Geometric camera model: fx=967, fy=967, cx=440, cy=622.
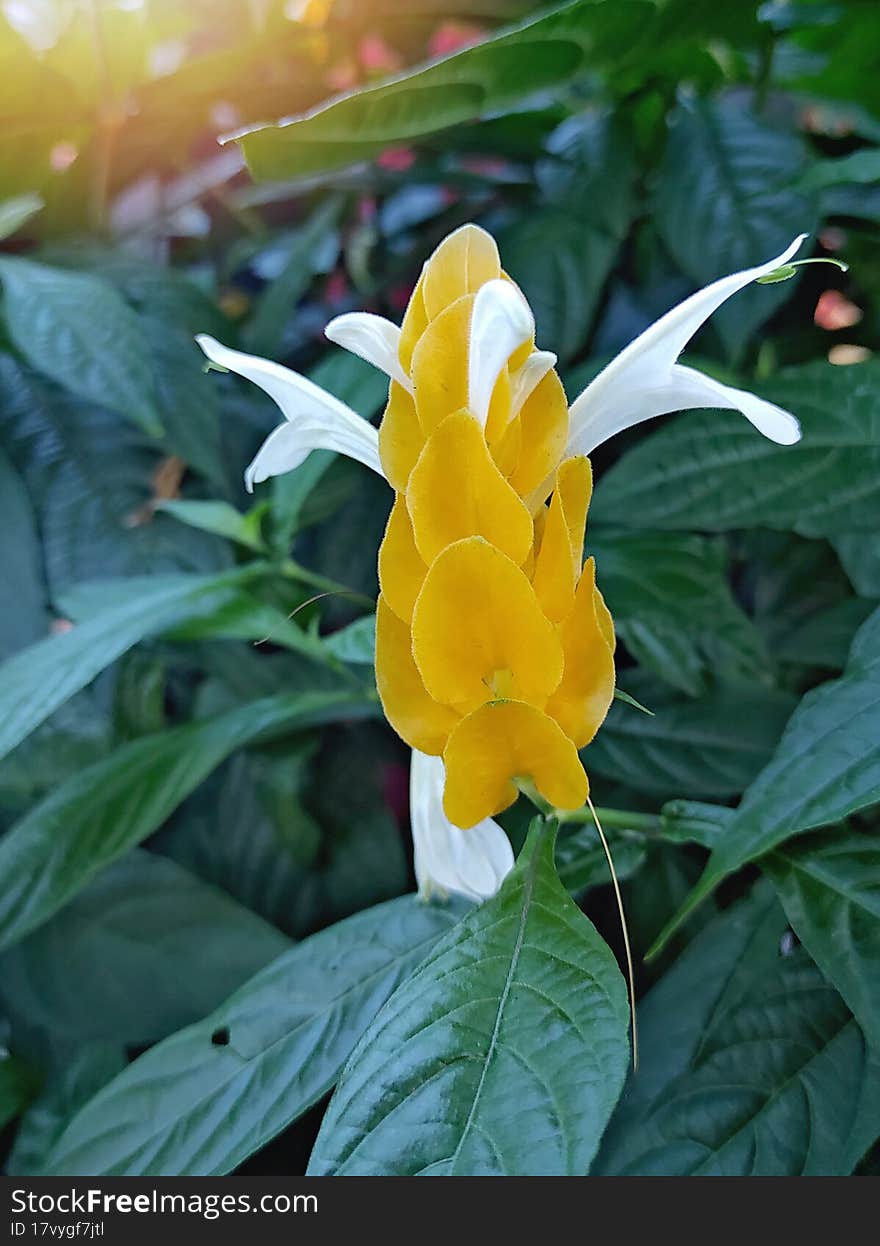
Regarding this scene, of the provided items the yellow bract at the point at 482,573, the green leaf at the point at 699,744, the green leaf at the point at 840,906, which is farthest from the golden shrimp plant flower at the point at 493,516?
the green leaf at the point at 699,744

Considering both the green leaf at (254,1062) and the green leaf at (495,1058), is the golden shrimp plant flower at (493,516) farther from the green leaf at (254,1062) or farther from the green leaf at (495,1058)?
the green leaf at (254,1062)

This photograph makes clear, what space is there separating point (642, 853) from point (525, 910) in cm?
11

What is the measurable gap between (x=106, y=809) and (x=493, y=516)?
0.34 meters

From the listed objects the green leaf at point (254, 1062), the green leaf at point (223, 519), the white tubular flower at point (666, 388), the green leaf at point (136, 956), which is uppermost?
the white tubular flower at point (666, 388)

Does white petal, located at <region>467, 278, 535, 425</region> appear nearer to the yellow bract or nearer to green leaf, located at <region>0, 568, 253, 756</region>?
the yellow bract

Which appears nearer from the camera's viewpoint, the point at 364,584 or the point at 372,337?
the point at 372,337

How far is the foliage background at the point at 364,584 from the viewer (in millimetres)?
394

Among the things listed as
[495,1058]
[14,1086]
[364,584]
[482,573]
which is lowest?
[14,1086]

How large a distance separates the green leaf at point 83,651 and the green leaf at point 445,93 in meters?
0.22

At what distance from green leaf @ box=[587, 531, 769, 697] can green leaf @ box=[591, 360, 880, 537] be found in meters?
0.06

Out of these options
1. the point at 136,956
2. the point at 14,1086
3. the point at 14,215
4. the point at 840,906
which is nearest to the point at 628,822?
the point at 840,906

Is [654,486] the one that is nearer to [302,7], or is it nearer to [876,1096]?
[876,1096]

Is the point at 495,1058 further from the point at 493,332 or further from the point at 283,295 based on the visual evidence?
the point at 283,295

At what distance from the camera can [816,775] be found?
12.6 inches
